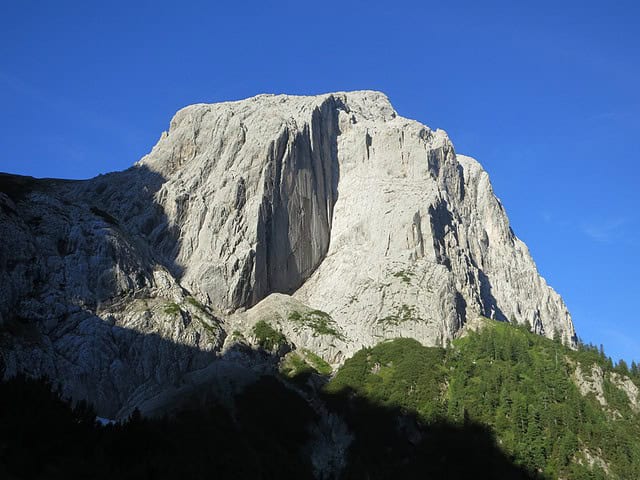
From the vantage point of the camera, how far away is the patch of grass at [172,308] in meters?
134

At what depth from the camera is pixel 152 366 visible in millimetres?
123812

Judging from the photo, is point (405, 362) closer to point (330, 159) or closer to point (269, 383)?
point (269, 383)

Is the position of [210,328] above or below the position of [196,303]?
below

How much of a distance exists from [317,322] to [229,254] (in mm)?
23094

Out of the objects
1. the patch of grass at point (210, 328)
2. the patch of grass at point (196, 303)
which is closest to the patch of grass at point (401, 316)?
the patch of grass at point (210, 328)

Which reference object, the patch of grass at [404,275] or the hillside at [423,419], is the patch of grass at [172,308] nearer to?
the hillside at [423,419]

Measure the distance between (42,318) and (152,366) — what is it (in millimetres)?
19360

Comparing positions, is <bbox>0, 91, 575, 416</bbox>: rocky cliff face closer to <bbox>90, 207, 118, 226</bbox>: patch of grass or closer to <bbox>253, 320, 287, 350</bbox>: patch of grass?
<bbox>90, 207, 118, 226</bbox>: patch of grass

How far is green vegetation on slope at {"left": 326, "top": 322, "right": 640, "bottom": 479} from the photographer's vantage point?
115625mm

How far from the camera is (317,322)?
497 feet

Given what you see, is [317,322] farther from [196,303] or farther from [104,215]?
[104,215]

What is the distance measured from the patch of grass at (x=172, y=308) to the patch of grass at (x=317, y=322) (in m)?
25.2

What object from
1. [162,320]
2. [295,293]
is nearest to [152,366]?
[162,320]

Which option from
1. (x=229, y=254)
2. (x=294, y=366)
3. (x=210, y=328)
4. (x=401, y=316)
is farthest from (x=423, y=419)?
(x=229, y=254)
